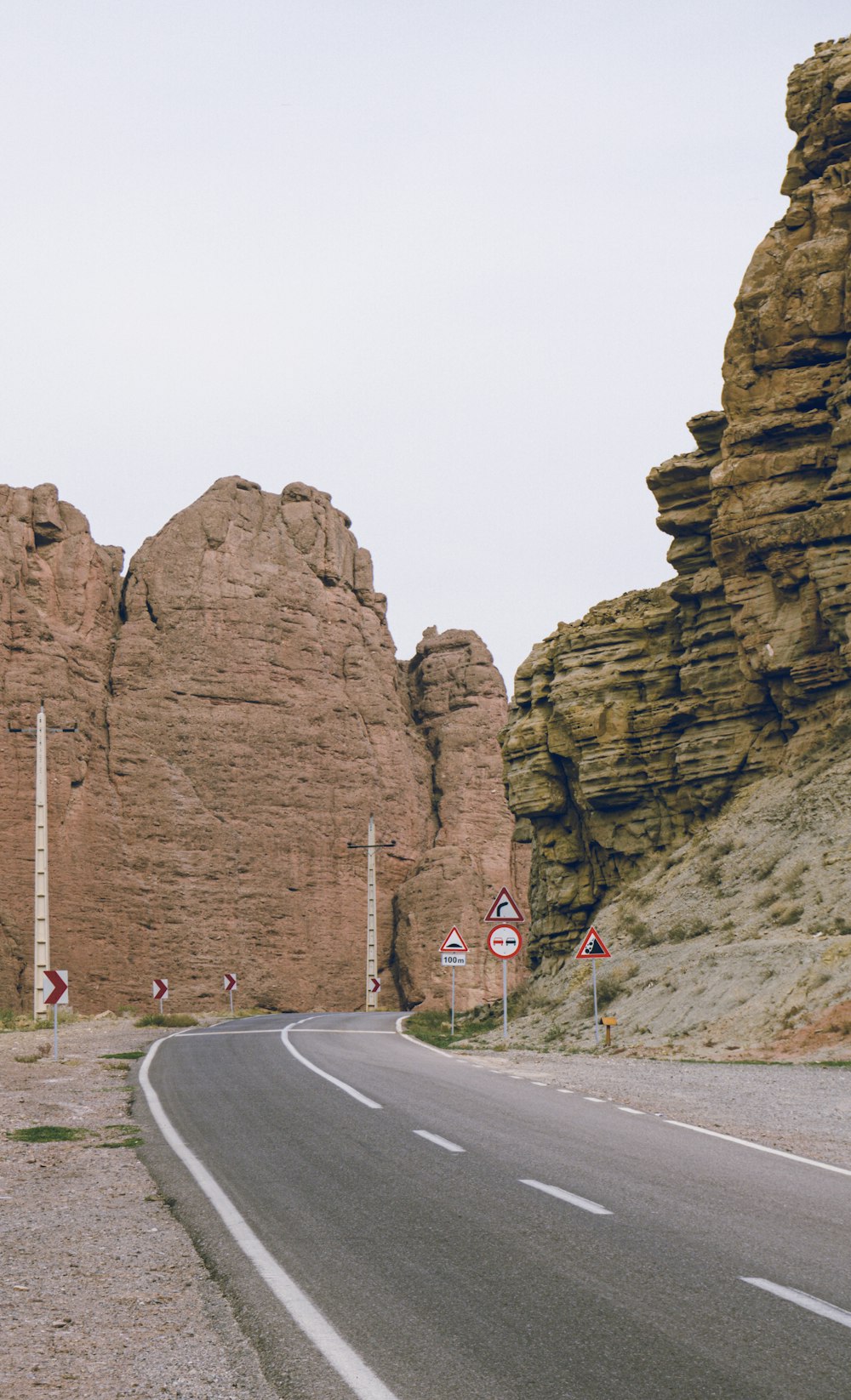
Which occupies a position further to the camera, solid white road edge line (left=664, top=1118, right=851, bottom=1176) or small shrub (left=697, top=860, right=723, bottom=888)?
small shrub (left=697, top=860, right=723, bottom=888)

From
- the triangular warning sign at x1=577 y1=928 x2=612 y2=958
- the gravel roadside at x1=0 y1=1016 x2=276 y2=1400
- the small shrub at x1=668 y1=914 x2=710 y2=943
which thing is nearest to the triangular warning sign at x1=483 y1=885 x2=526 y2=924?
the triangular warning sign at x1=577 y1=928 x2=612 y2=958

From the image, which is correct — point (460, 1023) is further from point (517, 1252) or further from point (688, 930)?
point (517, 1252)

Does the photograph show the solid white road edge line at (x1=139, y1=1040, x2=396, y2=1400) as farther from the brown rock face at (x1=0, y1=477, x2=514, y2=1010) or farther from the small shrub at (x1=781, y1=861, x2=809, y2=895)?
the brown rock face at (x1=0, y1=477, x2=514, y2=1010)

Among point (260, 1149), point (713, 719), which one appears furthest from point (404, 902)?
point (260, 1149)

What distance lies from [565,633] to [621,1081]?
1150 inches

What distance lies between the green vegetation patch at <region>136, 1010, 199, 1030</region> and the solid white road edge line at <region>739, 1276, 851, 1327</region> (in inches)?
1453

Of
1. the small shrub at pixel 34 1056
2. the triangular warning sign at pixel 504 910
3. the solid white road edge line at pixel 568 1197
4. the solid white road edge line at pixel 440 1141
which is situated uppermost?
the triangular warning sign at pixel 504 910

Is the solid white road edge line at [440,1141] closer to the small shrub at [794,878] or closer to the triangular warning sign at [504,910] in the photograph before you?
the triangular warning sign at [504,910]

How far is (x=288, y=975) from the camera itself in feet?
233

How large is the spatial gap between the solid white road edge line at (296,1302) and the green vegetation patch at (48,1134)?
2750 mm

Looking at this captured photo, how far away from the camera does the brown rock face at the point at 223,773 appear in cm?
6794

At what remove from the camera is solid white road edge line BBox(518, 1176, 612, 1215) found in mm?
8898

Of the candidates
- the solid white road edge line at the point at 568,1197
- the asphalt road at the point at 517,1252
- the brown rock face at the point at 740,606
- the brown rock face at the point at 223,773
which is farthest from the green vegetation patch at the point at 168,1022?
the solid white road edge line at the point at 568,1197

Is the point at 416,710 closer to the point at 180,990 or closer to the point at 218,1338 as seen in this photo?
the point at 180,990
